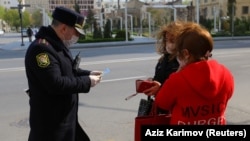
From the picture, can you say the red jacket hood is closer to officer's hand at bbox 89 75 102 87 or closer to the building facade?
officer's hand at bbox 89 75 102 87

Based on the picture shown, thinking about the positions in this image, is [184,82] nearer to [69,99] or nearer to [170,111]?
[170,111]

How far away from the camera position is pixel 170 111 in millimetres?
2146

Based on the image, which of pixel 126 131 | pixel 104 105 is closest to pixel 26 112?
pixel 104 105

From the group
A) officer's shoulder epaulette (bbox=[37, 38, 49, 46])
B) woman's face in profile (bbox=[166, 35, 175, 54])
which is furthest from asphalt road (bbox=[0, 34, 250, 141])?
officer's shoulder epaulette (bbox=[37, 38, 49, 46])

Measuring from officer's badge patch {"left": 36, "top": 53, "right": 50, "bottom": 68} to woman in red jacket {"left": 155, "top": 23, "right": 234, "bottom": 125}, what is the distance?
0.83m

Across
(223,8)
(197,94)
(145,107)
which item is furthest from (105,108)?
(223,8)

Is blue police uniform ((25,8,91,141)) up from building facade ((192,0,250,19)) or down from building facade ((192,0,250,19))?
down

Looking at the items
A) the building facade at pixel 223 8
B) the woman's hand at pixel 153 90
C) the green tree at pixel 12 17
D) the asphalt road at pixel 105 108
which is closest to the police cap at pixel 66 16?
the woman's hand at pixel 153 90

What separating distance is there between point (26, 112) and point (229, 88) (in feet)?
15.7

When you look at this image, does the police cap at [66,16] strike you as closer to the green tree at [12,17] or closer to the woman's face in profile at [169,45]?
the woman's face in profile at [169,45]

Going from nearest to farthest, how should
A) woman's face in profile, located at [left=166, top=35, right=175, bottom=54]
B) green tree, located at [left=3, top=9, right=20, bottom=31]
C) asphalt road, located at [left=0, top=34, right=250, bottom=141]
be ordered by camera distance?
woman's face in profile, located at [left=166, top=35, right=175, bottom=54]
asphalt road, located at [left=0, top=34, right=250, bottom=141]
green tree, located at [left=3, top=9, right=20, bottom=31]

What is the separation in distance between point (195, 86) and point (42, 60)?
1075 mm

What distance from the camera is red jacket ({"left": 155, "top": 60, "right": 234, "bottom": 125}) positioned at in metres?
1.96

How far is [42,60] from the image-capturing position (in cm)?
237
